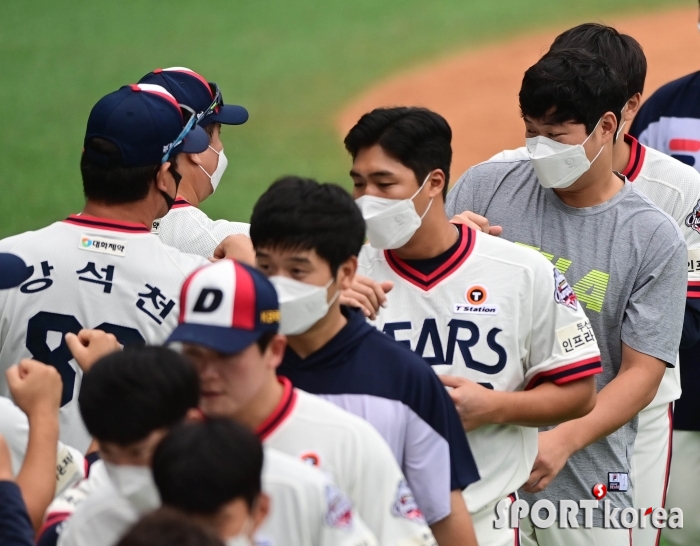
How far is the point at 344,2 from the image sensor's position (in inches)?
474

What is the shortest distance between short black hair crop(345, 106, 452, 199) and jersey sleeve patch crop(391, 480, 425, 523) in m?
1.10

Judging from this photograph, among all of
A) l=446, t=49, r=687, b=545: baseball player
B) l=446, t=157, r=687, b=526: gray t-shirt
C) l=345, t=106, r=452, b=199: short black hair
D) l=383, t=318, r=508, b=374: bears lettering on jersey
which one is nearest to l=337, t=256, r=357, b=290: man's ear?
Answer: l=383, t=318, r=508, b=374: bears lettering on jersey

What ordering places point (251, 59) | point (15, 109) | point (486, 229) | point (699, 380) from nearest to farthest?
point (486, 229), point (699, 380), point (15, 109), point (251, 59)

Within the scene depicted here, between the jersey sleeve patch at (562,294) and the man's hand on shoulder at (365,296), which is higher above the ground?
the man's hand on shoulder at (365,296)

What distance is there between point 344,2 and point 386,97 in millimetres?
2153

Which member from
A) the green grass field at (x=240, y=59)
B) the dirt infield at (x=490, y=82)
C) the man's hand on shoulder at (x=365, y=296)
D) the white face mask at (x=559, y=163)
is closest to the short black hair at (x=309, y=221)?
the man's hand on shoulder at (x=365, y=296)

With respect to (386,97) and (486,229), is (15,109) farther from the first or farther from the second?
(486,229)

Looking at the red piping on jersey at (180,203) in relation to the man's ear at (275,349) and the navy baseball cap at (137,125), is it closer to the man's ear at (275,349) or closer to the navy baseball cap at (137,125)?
the navy baseball cap at (137,125)

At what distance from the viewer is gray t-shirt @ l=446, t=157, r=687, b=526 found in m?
3.53

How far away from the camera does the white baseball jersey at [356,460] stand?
2221 mm

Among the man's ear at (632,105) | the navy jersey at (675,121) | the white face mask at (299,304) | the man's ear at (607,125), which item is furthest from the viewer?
the navy jersey at (675,121)

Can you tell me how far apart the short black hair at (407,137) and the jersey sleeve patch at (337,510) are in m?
1.27

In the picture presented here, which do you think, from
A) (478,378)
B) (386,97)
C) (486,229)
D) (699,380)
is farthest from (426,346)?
(386,97)

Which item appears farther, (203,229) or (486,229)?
(203,229)
